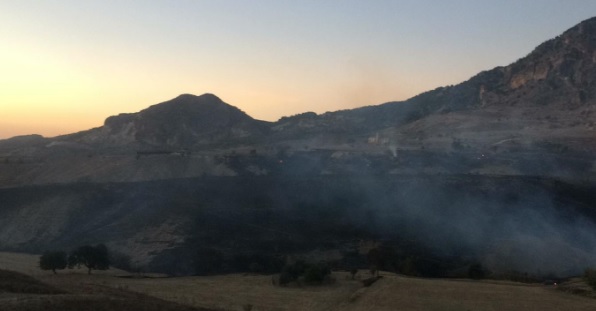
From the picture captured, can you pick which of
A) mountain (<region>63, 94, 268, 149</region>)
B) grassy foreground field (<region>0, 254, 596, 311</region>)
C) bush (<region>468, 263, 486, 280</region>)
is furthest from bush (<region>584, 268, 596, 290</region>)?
mountain (<region>63, 94, 268, 149</region>)

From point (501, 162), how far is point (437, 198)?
75.8 feet

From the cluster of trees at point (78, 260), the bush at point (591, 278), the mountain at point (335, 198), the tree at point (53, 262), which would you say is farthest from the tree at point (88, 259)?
the bush at point (591, 278)

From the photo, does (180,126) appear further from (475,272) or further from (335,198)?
(475,272)

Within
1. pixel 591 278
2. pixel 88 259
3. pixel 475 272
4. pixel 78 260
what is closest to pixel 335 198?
pixel 475 272

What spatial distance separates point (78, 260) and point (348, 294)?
72.0ft

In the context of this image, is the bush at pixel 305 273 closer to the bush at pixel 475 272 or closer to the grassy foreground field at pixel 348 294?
the grassy foreground field at pixel 348 294

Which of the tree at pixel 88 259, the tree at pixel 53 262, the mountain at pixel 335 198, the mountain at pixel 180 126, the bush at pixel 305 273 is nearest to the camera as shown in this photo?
the bush at pixel 305 273

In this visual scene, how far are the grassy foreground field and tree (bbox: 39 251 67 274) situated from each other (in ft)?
13.0

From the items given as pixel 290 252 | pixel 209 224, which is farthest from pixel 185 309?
pixel 209 224

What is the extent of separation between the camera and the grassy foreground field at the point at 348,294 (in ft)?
107

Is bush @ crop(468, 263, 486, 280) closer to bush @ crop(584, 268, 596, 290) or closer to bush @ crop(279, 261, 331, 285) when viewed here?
bush @ crop(584, 268, 596, 290)

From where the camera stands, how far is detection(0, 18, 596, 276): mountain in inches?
2122

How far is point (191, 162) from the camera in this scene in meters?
90.4

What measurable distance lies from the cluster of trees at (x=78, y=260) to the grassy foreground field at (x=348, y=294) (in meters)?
3.73
